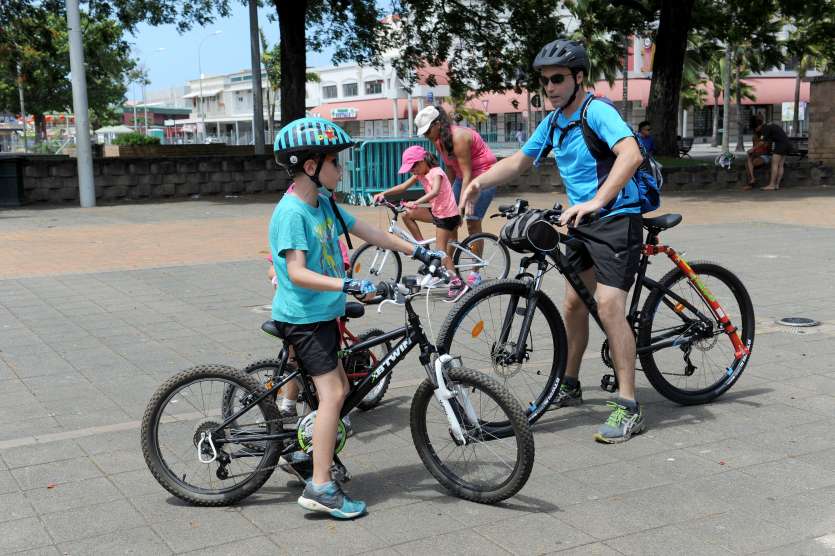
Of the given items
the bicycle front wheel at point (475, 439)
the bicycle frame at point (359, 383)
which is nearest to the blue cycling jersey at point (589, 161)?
the bicycle frame at point (359, 383)

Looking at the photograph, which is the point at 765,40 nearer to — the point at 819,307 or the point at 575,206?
the point at 819,307

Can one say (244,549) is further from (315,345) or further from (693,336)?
(693,336)

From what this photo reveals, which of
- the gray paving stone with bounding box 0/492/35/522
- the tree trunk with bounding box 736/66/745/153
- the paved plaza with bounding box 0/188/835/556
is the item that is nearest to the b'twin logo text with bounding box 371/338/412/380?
the paved plaza with bounding box 0/188/835/556

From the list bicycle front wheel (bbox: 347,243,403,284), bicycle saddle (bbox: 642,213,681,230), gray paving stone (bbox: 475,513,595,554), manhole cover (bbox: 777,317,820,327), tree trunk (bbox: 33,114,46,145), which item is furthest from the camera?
tree trunk (bbox: 33,114,46,145)

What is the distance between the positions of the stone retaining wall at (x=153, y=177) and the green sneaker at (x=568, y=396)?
55.0 feet

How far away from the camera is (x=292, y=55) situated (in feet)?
74.9

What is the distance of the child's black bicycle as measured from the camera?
4.03m

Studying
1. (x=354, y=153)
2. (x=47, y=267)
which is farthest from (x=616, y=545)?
(x=354, y=153)

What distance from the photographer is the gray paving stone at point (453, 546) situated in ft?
12.0

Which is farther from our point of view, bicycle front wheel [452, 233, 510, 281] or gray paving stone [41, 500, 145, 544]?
bicycle front wheel [452, 233, 510, 281]

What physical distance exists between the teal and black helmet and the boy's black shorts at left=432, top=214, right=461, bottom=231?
509cm

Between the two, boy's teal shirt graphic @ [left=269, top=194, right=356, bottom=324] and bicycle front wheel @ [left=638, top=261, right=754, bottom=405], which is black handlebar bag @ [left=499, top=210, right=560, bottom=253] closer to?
bicycle front wheel @ [left=638, top=261, right=754, bottom=405]

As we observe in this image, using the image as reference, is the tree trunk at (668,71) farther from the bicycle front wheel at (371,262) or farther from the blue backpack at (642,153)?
the blue backpack at (642,153)

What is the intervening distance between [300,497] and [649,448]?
1.77m
